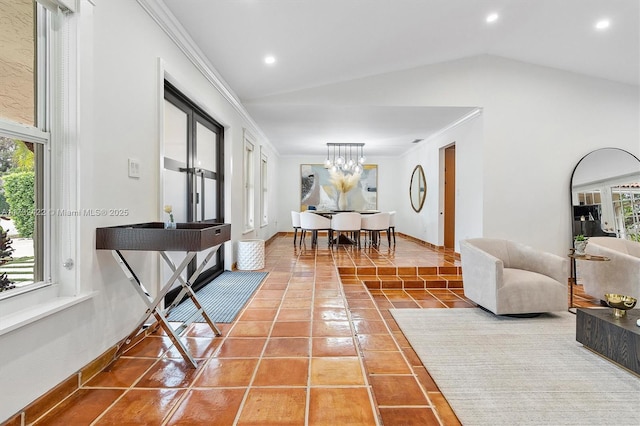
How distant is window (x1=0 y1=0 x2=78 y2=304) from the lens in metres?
1.43

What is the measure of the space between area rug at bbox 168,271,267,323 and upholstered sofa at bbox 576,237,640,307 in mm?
3905

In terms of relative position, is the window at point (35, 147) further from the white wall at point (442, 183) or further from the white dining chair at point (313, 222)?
the white dining chair at point (313, 222)

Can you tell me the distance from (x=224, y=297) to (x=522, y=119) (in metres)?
4.78

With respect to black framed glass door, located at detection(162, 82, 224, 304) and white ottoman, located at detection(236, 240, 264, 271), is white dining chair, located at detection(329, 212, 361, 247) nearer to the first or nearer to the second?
white ottoman, located at detection(236, 240, 264, 271)

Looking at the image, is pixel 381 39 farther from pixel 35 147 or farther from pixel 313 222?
pixel 313 222

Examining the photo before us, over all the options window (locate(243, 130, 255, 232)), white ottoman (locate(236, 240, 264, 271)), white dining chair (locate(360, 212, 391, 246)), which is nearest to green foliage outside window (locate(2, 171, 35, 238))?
white ottoman (locate(236, 240, 264, 271))

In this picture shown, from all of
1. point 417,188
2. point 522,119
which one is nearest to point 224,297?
point 522,119

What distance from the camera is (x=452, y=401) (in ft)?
6.66

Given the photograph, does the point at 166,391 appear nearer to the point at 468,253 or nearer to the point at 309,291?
the point at 309,291

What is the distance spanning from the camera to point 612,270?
152 inches

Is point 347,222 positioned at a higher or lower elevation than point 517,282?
higher

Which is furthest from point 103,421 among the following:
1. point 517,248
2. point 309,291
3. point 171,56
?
point 517,248

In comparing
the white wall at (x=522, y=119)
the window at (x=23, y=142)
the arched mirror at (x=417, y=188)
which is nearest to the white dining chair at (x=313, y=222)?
the arched mirror at (x=417, y=188)

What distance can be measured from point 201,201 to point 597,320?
12.3 ft
